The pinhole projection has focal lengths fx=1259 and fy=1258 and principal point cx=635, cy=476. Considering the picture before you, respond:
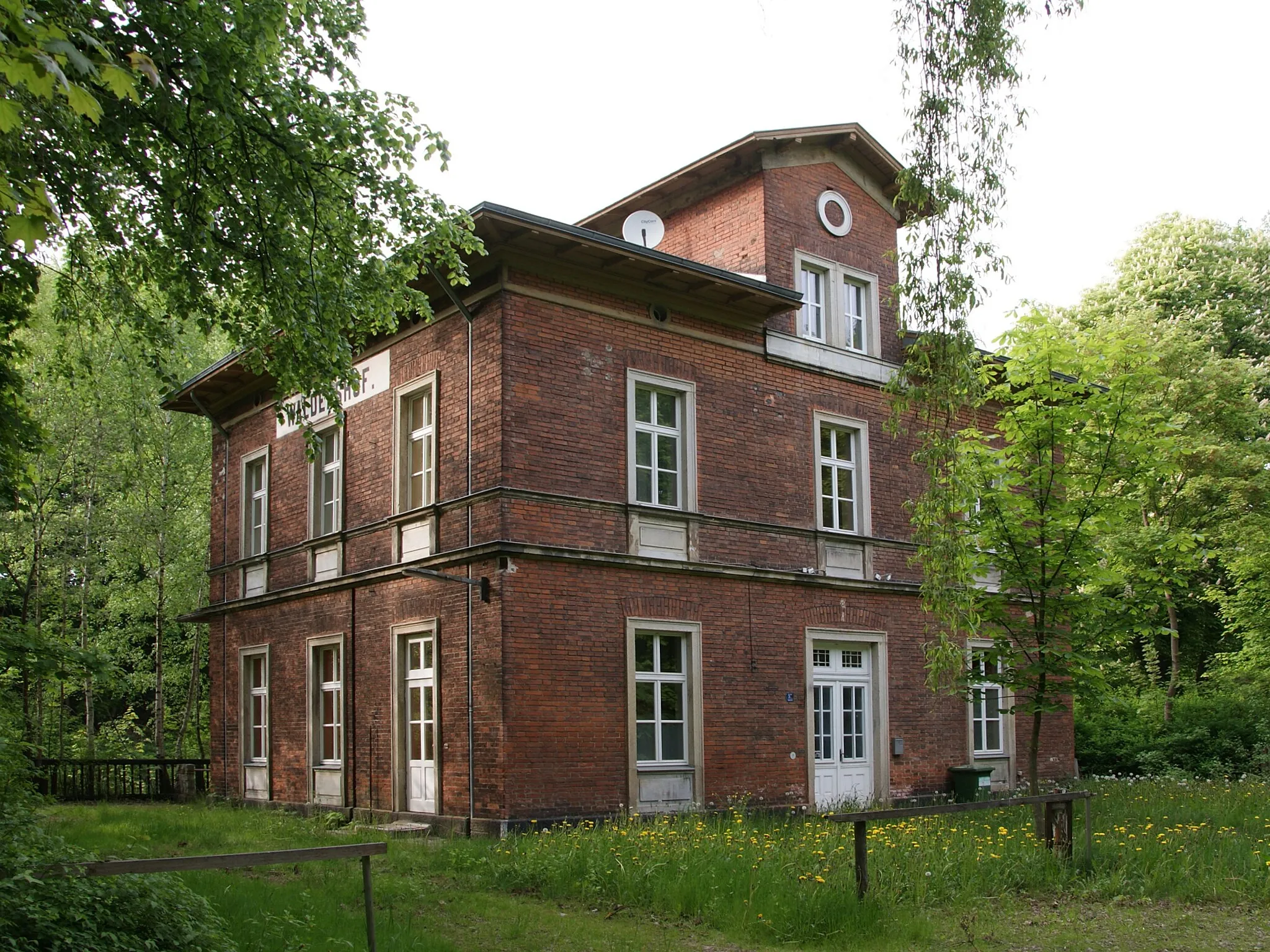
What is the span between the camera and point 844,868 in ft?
33.5

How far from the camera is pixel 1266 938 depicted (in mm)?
8766

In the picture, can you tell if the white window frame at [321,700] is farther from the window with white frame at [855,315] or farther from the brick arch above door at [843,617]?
the window with white frame at [855,315]

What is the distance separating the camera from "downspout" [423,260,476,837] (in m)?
15.0

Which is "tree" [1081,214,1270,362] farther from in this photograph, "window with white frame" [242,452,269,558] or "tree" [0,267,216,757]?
"tree" [0,267,216,757]

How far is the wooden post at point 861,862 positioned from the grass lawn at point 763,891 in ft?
0.42

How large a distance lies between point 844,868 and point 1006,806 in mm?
1627

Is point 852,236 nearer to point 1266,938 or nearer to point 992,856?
point 992,856

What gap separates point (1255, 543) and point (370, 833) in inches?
833

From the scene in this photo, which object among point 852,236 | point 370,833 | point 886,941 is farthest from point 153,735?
point 886,941

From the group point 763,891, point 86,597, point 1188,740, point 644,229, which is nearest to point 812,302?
point 644,229

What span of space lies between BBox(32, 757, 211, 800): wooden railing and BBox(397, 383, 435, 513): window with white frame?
9127mm

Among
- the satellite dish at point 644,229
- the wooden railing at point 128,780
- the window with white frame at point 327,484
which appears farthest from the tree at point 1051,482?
the wooden railing at point 128,780

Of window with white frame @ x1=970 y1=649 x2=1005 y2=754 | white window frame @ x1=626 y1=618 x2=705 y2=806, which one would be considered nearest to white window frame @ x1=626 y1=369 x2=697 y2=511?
white window frame @ x1=626 y1=618 x2=705 y2=806

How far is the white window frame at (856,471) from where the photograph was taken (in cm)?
1859
